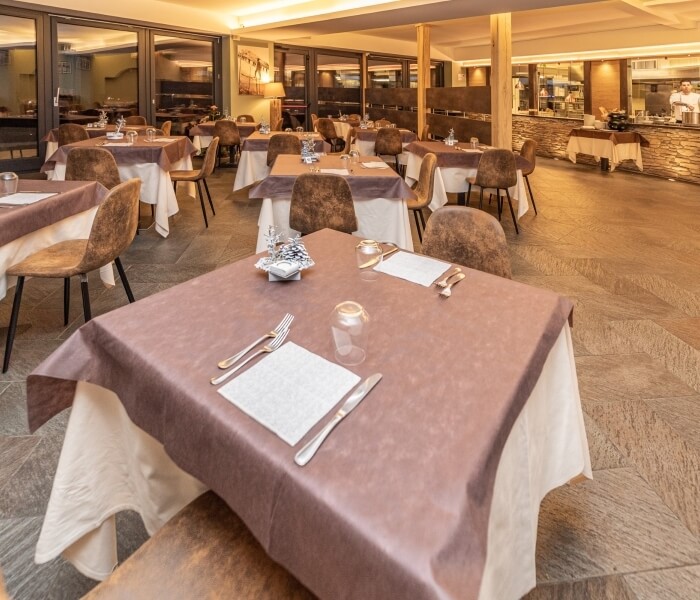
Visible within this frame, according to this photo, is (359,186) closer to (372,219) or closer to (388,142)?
(372,219)

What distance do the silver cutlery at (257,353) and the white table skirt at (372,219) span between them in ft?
8.97

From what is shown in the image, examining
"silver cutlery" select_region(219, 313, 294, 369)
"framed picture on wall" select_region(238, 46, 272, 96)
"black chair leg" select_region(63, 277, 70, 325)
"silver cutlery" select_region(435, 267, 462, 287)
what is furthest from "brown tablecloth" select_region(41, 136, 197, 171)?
"framed picture on wall" select_region(238, 46, 272, 96)

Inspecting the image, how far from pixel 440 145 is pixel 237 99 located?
6.60 m

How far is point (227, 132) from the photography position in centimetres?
888

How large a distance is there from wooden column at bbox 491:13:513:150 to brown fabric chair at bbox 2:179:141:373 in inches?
220

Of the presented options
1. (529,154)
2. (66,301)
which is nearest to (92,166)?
(66,301)

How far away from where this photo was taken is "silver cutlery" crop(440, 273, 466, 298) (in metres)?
1.53

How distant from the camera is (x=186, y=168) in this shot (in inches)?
252

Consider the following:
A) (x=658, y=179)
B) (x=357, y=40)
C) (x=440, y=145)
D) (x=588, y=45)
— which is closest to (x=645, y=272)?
(x=440, y=145)

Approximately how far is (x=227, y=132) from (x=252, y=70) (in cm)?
345

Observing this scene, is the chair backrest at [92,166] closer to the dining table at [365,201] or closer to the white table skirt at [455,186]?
the dining table at [365,201]

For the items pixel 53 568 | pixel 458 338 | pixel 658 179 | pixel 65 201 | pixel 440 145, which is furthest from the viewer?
pixel 658 179

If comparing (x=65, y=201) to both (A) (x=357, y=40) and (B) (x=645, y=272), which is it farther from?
(A) (x=357, y=40)

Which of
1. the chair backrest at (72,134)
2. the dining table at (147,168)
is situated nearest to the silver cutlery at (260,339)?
the dining table at (147,168)
